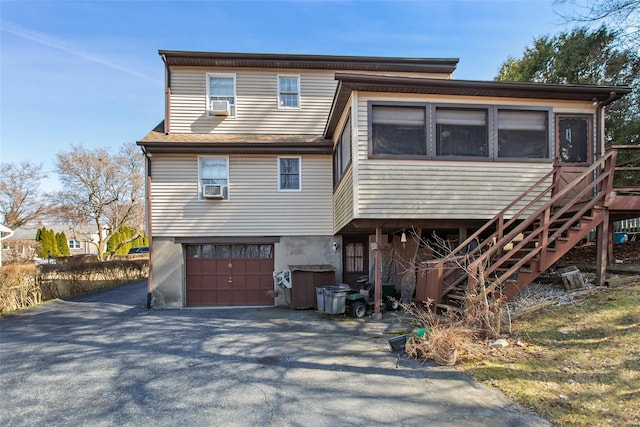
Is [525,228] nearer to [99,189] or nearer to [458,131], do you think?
[458,131]

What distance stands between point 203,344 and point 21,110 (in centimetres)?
1883

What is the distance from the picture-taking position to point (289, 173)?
42.5 feet

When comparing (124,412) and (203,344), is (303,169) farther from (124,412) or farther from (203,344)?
(124,412)

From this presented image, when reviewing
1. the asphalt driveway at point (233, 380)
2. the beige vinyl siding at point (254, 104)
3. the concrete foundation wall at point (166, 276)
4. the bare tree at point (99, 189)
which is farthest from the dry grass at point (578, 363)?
the bare tree at point (99, 189)

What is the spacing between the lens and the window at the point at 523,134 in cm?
908

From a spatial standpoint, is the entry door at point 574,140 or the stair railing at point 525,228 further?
the entry door at point 574,140

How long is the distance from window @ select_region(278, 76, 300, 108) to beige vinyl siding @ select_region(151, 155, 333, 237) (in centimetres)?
233

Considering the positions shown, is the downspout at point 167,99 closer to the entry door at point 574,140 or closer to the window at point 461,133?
the window at point 461,133

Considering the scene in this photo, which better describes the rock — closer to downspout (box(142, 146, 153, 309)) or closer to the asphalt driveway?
the asphalt driveway

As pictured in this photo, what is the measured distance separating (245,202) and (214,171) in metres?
1.47

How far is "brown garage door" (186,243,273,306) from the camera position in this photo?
12.9 meters

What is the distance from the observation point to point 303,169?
1289cm

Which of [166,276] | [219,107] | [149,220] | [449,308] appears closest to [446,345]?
[449,308]

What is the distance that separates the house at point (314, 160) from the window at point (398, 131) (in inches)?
1.0
